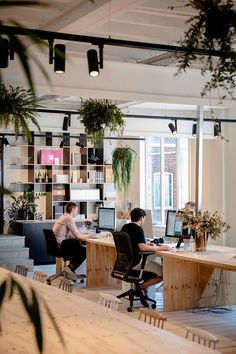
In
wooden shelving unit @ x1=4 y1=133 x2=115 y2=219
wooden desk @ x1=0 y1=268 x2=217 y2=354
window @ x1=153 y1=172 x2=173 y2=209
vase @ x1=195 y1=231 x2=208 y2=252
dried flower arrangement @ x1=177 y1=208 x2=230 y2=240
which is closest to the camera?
wooden desk @ x1=0 y1=268 x2=217 y2=354

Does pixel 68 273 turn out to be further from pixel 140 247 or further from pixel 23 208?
pixel 23 208

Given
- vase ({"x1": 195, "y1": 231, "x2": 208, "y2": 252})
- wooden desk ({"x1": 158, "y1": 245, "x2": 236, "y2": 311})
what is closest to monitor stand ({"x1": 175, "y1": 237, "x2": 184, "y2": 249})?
wooden desk ({"x1": 158, "y1": 245, "x2": 236, "y2": 311})

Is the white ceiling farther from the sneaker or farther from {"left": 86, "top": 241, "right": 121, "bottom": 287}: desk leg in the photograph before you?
{"left": 86, "top": 241, "right": 121, "bottom": 287}: desk leg

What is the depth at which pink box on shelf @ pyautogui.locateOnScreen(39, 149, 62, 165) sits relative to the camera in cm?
1420

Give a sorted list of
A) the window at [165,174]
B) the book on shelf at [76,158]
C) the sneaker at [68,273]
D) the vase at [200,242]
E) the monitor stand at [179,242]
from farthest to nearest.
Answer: the window at [165,174]
the book on shelf at [76,158]
the sneaker at [68,273]
the monitor stand at [179,242]
the vase at [200,242]

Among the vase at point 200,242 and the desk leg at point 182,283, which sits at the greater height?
the vase at point 200,242

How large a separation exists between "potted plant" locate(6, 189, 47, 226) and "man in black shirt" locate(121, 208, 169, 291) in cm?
600

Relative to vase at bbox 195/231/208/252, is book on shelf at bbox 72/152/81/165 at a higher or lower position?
A: higher

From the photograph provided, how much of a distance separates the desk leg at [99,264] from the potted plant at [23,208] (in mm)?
4008

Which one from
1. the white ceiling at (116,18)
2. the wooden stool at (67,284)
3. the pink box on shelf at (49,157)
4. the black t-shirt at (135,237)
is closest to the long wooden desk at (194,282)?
the black t-shirt at (135,237)

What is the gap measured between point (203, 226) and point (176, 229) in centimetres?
97

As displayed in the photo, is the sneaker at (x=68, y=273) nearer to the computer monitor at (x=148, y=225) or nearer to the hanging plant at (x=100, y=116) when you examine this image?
the computer monitor at (x=148, y=225)

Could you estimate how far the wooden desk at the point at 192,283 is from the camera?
796cm

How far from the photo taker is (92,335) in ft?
10.9
